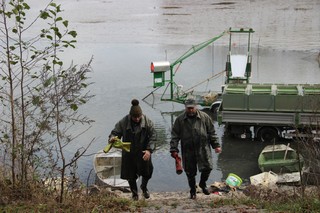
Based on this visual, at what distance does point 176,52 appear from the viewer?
3512 centimetres

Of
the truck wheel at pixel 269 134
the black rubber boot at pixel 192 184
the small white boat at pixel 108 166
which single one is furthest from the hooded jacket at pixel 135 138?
the truck wheel at pixel 269 134

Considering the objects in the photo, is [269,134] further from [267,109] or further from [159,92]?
[159,92]

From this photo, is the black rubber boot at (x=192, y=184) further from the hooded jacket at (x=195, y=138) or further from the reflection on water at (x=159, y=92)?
the reflection on water at (x=159, y=92)

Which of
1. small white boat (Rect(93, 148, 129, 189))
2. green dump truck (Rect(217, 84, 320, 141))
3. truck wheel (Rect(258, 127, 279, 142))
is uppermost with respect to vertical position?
green dump truck (Rect(217, 84, 320, 141))

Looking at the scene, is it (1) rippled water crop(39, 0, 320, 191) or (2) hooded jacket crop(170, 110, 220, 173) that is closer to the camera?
(2) hooded jacket crop(170, 110, 220, 173)

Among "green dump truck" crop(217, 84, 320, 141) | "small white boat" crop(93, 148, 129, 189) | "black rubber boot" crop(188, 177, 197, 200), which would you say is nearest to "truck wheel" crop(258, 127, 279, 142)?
"green dump truck" crop(217, 84, 320, 141)

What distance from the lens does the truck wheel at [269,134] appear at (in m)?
18.1

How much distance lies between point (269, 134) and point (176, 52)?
59.0ft

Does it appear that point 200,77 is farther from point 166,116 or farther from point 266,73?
point 166,116

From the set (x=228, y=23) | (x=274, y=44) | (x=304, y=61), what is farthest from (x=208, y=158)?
(x=228, y=23)

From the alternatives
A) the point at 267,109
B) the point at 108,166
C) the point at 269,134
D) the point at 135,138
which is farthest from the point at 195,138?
the point at 269,134

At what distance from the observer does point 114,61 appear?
3325cm

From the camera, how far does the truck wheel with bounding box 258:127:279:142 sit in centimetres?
1812

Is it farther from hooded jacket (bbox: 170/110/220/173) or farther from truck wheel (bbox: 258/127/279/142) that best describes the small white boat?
truck wheel (bbox: 258/127/279/142)
